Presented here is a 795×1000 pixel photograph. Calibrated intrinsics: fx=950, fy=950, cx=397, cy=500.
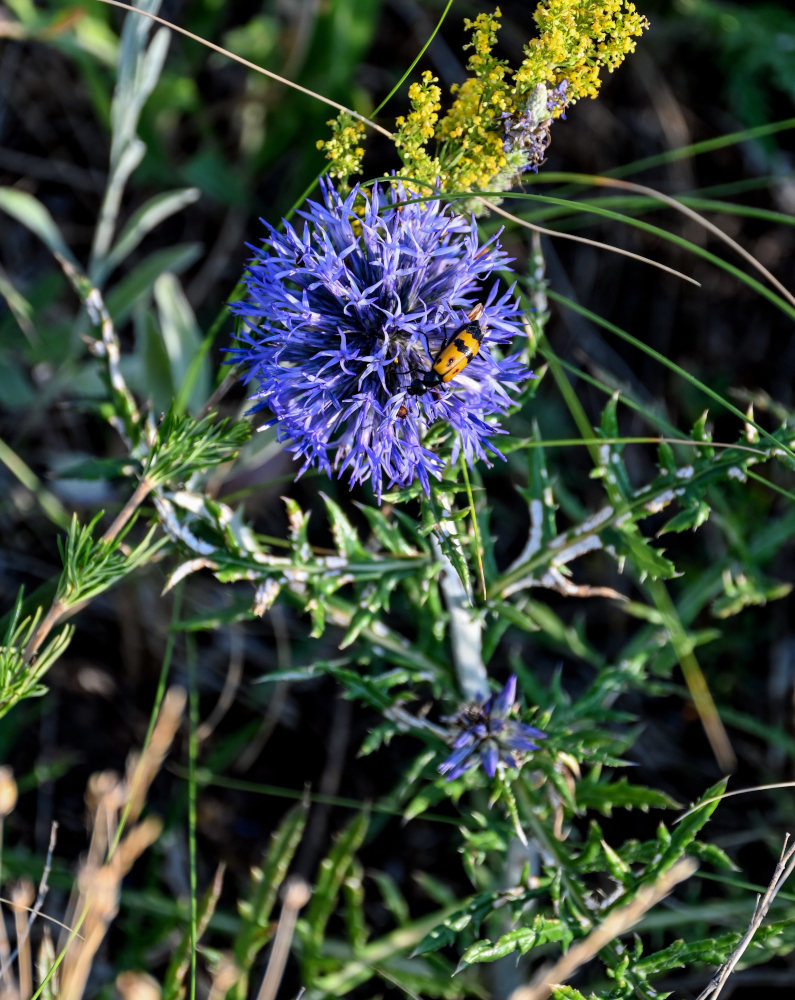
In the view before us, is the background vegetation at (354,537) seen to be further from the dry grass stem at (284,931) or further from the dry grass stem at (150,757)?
the dry grass stem at (284,931)

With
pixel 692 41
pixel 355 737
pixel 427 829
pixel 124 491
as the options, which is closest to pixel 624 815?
pixel 427 829

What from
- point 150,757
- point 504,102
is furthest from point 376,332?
point 150,757

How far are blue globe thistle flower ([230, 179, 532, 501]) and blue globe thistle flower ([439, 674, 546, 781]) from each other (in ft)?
2.57

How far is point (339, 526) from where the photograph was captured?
2.76 metres

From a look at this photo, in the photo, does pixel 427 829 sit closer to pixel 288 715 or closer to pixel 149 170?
pixel 288 715

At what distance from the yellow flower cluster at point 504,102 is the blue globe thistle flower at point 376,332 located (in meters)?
0.10

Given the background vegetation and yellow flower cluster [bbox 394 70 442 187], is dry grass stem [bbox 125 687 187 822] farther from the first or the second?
yellow flower cluster [bbox 394 70 442 187]

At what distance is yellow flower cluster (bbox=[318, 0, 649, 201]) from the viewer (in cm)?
215

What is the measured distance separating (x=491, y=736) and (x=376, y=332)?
3.85 ft

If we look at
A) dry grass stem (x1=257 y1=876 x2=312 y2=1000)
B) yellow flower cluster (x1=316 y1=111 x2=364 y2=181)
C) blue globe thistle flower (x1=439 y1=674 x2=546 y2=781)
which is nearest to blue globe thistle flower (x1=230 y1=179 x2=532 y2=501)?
yellow flower cluster (x1=316 y1=111 x2=364 y2=181)

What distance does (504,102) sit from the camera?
221 centimetres

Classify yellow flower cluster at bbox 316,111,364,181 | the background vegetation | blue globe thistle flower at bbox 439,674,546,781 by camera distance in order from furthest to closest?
the background vegetation → blue globe thistle flower at bbox 439,674,546,781 → yellow flower cluster at bbox 316,111,364,181

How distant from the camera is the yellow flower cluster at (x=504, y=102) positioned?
215 cm

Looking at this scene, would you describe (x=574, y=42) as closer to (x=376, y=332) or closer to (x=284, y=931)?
(x=376, y=332)
